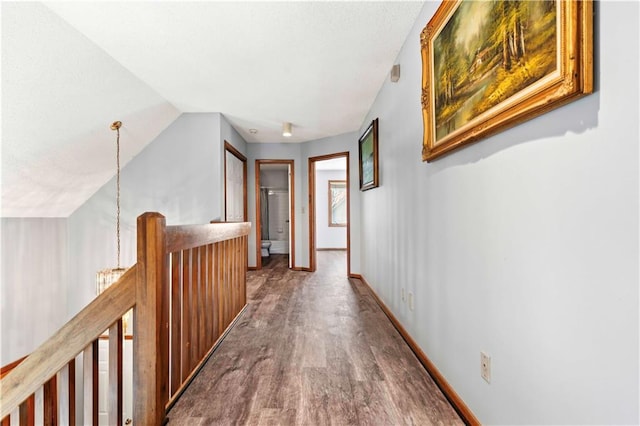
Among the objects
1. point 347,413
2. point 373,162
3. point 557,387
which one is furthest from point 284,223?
point 557,387

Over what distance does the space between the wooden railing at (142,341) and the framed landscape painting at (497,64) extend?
1426 millimetres

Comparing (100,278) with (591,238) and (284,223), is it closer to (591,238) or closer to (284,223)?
(591,238)

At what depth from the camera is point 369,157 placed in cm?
348

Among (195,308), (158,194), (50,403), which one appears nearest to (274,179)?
(158,194)

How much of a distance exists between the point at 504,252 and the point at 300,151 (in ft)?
14.1

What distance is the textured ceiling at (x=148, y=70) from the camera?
70.5 inches

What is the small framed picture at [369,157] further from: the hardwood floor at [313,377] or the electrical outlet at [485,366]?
the electrical outlet at [485,366]

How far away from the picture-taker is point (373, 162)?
10.7 ft

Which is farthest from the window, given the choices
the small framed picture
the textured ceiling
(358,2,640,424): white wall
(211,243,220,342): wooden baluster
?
(358,2,640,424): white wall

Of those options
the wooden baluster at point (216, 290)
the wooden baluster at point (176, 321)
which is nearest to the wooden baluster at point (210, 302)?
the wooden baluster at point (216, 290)

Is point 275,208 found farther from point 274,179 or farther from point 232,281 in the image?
point 232,281

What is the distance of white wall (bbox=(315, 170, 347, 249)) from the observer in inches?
311

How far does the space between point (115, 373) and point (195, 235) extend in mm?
745

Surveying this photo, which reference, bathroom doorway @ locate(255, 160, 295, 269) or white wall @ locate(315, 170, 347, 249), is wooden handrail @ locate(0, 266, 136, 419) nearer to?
bathroom doorway @ locate(255, 160, 295, 269)
